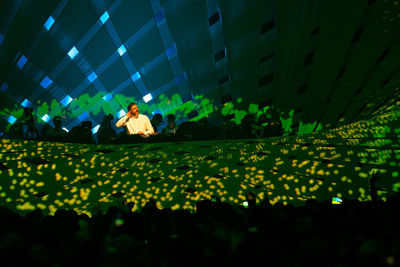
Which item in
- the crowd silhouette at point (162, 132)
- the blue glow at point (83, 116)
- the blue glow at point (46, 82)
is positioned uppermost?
the blue glow at point (46, 82)

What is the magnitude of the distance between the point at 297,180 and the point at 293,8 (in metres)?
4.65

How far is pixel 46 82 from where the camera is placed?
1024cm

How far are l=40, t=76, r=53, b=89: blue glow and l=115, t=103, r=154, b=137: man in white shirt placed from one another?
892cm

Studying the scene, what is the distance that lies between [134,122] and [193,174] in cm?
313

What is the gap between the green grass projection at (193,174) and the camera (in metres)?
1.33

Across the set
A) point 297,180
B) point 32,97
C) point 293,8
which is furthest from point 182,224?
point 32,97

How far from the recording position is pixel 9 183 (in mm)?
1370

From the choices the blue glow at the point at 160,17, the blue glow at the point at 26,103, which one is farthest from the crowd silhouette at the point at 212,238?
the blue glow at the point at 26,103

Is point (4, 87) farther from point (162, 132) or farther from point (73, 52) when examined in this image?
point (162, 132)

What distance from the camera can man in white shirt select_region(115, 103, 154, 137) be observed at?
431 centimetres

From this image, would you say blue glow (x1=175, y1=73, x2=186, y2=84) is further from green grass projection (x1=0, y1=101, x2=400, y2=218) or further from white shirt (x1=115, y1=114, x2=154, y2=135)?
green grass projection (x1=0, y1=101, x2=400, y2=218)

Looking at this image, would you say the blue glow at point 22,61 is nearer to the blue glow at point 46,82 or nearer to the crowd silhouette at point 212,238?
the blue glow at point 46,82

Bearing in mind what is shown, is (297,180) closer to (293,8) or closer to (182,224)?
(182,224)

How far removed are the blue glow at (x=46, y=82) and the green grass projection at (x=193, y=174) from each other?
10.5 m
